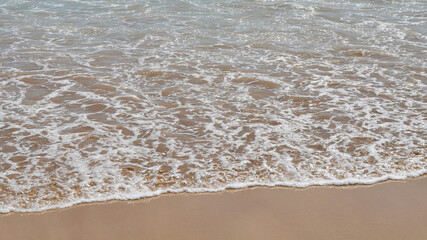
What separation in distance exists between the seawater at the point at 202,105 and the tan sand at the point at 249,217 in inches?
6.3

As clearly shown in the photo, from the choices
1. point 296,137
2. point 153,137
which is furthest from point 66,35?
point 296,137

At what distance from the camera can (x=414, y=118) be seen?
17.4 feet

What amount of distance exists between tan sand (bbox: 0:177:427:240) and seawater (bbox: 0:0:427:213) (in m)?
0.16

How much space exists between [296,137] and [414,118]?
1524mm

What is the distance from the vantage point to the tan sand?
3.41m

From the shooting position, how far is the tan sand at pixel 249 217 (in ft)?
11.2

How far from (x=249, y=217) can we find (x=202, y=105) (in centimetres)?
227

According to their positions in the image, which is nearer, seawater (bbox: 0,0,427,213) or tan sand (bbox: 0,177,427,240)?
tan sand (bbox: 0,177,427,240)

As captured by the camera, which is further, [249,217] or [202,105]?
[202,105]

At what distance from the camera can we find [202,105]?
18.4ft

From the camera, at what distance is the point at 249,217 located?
11.8 feet

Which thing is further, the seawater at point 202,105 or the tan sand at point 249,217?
the seawater at point 202,105

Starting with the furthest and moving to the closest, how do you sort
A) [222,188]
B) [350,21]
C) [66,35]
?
[350,21] → [66,35] → [222,188]

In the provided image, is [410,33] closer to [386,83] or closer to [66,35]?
[386,83]
